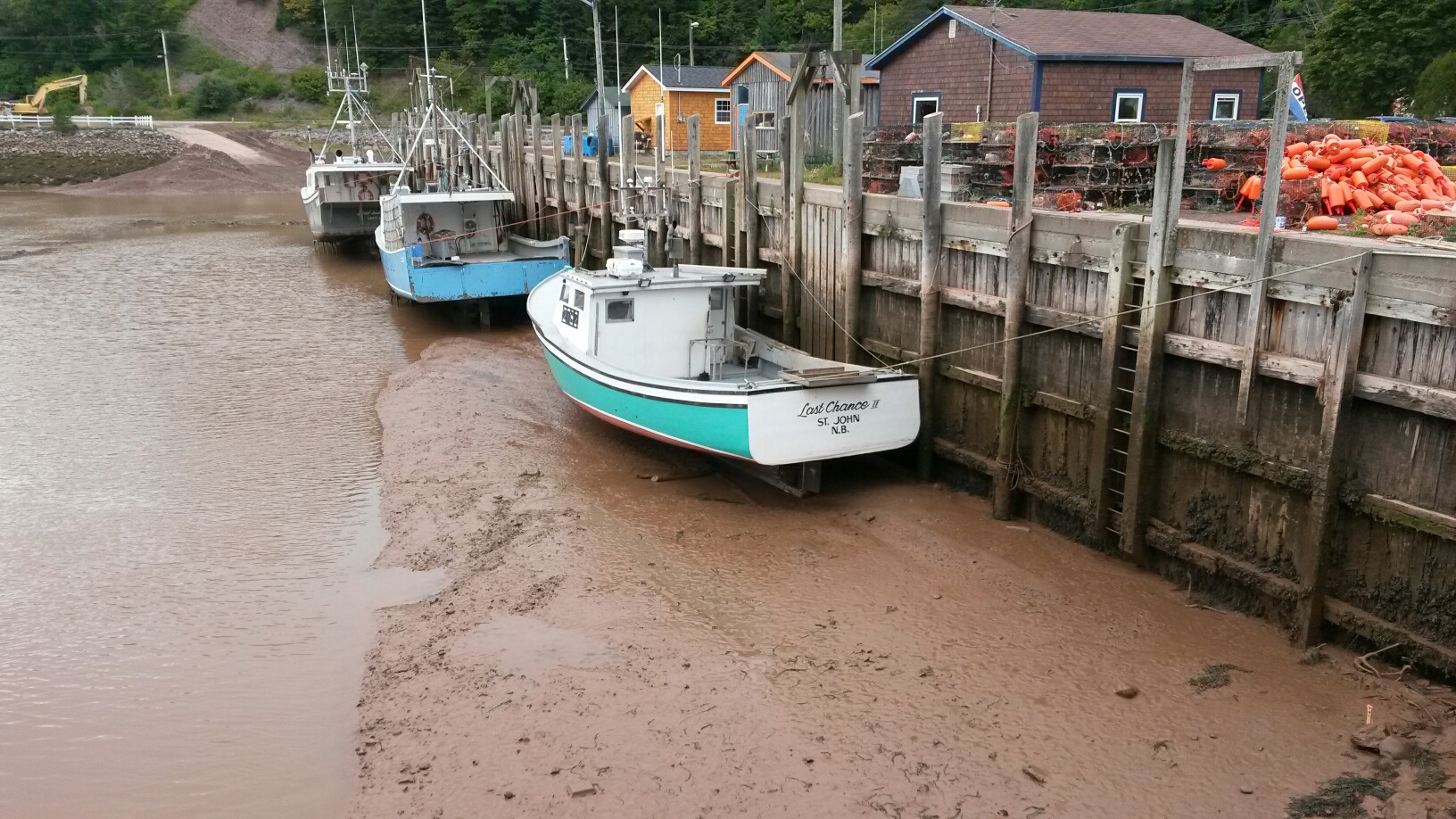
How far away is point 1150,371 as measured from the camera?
8.02 m

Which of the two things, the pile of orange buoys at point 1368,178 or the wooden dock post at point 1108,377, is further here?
the pile of orange buoys at point 1368,178

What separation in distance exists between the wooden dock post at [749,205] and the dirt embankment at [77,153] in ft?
154

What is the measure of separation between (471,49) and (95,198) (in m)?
35.7

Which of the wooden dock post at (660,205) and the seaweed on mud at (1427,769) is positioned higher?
the wooden dock post at (660,205)

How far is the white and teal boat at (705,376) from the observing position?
9953mm

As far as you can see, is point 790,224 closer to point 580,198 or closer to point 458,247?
point 580,198

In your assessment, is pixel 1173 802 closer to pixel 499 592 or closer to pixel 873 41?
pixel 499 592

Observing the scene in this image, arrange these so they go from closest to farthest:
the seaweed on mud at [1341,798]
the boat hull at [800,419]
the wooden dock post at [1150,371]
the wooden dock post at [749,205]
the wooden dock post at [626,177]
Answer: the seaweed on mud at [1341,798], the wooden dock post at [1150,371], the boat hull at [800,419], the wooden dock post at [749,205], the wooden dock post at [626,177]

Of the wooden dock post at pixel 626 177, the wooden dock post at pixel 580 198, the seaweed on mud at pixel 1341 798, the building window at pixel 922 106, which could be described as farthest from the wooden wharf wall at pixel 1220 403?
the building window at pixel 922 106

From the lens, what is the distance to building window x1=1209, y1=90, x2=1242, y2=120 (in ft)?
77.3

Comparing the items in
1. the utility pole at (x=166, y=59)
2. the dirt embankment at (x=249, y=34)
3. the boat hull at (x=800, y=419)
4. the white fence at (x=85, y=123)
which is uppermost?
the dirt embankment at (x=249, y=34)

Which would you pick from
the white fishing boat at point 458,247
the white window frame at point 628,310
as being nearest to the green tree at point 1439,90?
the white fishing boat at point 458,247

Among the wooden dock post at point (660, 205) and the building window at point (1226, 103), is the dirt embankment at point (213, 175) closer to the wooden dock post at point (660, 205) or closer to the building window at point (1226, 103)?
the wooden dock post at point (660, 205)

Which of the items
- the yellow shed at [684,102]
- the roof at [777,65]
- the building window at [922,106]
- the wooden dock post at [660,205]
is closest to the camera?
the wooden dock post at [660,205]
